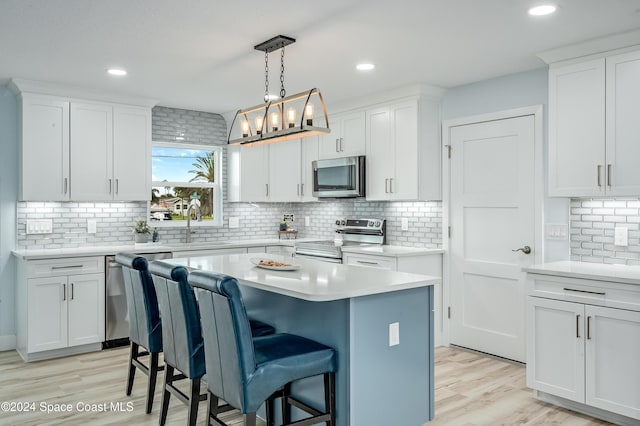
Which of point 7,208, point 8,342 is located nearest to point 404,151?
point 7,208

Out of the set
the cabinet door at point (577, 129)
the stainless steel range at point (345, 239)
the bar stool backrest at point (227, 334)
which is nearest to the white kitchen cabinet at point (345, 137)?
the stainless steel range at point (345, 239)

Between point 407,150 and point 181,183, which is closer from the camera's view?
point 407,150

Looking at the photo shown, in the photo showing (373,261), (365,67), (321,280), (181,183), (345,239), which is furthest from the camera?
(181,183)

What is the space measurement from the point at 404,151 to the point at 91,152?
310cm

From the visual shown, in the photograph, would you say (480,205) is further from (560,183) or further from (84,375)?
(84,375)

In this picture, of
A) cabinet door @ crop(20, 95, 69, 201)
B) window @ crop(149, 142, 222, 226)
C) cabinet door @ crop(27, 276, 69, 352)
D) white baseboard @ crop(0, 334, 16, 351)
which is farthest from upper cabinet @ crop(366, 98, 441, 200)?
white baseboard @ crop(0, 334, 16, 351)

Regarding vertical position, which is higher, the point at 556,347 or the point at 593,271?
the point at 593,271

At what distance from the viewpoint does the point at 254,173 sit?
6.34m

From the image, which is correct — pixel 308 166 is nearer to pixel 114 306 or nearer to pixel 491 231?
pixel 491 231

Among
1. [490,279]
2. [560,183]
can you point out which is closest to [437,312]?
[490,279]

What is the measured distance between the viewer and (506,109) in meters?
4.42

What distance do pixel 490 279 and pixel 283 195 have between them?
110 inches

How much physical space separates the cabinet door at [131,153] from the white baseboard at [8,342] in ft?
5.41

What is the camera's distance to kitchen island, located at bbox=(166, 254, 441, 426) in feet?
8.29
